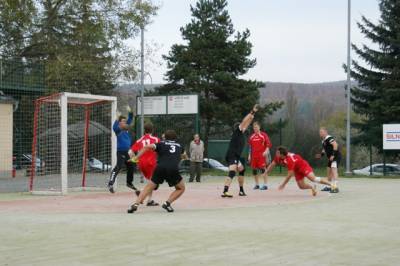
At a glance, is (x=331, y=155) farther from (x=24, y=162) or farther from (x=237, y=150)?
(x=24, y=162)

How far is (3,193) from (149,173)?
5.54m

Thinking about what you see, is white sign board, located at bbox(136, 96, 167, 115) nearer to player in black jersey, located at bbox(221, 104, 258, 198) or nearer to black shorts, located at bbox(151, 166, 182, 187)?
player in black jersey, located at bbox(221, 104, 258, 198)

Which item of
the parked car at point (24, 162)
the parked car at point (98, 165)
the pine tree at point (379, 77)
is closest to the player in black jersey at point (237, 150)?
the parked car at point (98, 165)

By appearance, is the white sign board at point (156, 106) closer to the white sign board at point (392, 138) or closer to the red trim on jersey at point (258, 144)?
the red trim on jersey at point (258, 144)

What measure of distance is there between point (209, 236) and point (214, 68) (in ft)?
120

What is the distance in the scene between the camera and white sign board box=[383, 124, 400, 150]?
28016mm

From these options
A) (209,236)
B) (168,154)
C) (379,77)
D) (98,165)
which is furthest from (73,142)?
(379,77)

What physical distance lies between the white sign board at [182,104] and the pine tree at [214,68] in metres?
16.4

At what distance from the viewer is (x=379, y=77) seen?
133ft

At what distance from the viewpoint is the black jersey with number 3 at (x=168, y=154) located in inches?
476

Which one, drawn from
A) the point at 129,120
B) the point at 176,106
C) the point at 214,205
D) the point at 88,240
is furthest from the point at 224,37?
the point at 88,240

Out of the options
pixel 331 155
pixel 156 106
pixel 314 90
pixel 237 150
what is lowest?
pixel 331 155

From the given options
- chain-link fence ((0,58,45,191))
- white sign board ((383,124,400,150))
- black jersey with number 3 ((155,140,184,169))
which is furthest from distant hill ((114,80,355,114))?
black jersey with number 3 ((155,140,184,169))

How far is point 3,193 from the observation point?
58.5ft
